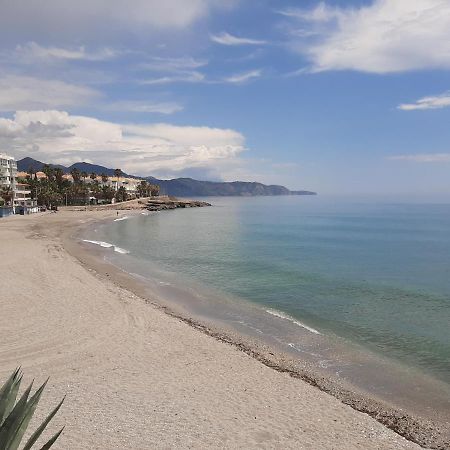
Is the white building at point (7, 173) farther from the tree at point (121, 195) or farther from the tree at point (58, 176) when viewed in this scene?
the tree at point (121, 195)

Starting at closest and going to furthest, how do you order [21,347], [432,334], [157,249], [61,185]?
1. [21,347]
2. [432,334]
3. [157,249]
4. [61,185]

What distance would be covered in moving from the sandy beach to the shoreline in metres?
0.50

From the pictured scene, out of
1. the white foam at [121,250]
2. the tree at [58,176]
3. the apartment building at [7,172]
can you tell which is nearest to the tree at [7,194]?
the apartment building at [7,172]

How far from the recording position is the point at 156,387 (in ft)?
39.9

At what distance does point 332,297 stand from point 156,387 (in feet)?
58.0

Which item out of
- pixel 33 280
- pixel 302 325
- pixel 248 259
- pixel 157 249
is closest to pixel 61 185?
pixel 157 249

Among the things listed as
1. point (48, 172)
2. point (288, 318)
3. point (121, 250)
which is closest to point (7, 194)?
point (48, 172)

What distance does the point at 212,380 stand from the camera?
42.5ft

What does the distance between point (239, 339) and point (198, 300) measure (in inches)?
316

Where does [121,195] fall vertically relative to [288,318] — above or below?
above

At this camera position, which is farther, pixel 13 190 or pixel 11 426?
pixel 13 190

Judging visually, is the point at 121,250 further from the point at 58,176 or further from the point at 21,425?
the point at 58,176

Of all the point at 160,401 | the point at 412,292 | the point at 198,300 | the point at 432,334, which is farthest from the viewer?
the point at 412,292

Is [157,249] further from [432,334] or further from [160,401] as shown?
[160,401]
